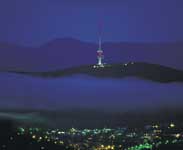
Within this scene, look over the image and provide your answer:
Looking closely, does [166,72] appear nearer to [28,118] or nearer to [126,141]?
[126,141]

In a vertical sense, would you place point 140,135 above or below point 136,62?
below

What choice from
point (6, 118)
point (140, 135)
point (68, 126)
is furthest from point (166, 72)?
point (6, 118)

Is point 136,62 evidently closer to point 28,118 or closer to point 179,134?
point 179,134

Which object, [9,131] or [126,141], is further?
[9,131]

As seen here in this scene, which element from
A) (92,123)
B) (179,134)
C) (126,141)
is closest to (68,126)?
(92,123)

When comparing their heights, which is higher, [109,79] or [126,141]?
[109,79]
